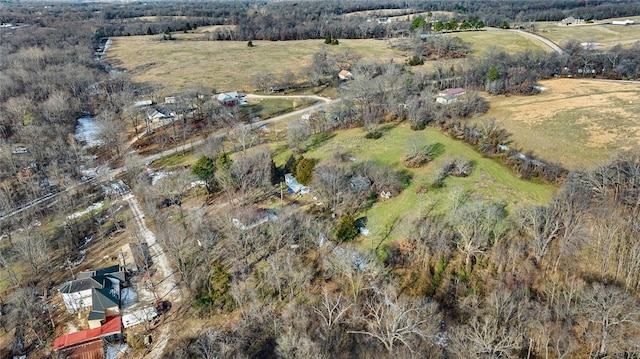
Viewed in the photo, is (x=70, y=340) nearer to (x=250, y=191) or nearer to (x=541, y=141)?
(x=250, y=191)

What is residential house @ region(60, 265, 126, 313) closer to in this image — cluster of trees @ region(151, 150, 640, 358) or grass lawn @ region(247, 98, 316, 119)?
cluster of trees @ region(151, 150, 640, 358)

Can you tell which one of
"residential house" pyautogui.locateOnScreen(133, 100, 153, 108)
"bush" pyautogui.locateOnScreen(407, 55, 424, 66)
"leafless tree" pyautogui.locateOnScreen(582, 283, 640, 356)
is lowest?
"leafless tree" pyautogui.locateOnScreen(582, 283, 640, 356)

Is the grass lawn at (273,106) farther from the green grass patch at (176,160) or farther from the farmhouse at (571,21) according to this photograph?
the farmhouse at (571,21)

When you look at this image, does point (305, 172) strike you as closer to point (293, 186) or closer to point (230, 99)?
point (293, 186)

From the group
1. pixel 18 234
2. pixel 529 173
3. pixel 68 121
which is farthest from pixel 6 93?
pixel 529 173

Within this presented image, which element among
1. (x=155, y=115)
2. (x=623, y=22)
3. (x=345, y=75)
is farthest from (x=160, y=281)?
(x=623, y=22)

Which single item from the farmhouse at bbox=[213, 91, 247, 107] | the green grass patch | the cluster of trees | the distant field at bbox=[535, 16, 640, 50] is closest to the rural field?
the farmhouse at bbox=[213, 91, 247, 107]

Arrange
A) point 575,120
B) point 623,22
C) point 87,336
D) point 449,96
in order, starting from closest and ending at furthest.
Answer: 1. point 87,336
2. point 575,120
3. point 449,96
4. point 623,22
